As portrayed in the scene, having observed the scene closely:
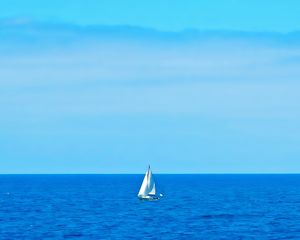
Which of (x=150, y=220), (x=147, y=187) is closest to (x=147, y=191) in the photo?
(x=147, y=187)

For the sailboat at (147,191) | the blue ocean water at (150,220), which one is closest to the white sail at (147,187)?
the sailboat at (147,191)

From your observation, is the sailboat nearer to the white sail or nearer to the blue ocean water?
the white sail

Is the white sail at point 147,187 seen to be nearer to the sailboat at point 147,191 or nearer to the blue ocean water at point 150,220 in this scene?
the sailboat at point 147,191

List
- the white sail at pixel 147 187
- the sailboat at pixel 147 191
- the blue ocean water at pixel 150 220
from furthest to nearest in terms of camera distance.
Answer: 1. the sailboat at pixel 147 191
2. the white sail at pixel 147 187
3. the blue ocean water at pixel 150 220

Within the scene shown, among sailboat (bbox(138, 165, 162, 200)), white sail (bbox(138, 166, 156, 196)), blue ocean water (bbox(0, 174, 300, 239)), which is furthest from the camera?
sailboat (bbox(138, 165, 162, 200))

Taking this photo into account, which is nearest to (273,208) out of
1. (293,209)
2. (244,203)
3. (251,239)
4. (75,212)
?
(293,209)

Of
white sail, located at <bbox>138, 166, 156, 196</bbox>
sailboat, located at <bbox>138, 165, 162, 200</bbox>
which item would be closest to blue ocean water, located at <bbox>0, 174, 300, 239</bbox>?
white sail, located at <bbox>138, 166, 156, 196</bbox>

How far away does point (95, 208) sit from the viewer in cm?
15275

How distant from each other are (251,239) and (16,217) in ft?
173

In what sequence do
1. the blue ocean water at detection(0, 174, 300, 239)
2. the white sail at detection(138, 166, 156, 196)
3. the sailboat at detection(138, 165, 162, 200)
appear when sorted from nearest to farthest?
the blue ocean water at detection(0, 174, 300, 239), the white sail at detection(138, 166, 156, 196), the sailboat at detection(138, 165, 162, 200)

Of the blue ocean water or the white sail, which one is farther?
the white sail

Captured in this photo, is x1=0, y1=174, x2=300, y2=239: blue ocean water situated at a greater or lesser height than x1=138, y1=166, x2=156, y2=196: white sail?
lesser

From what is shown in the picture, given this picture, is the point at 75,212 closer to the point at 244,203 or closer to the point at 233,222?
the point at 233,222

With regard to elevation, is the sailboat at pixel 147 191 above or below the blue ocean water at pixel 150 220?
above
